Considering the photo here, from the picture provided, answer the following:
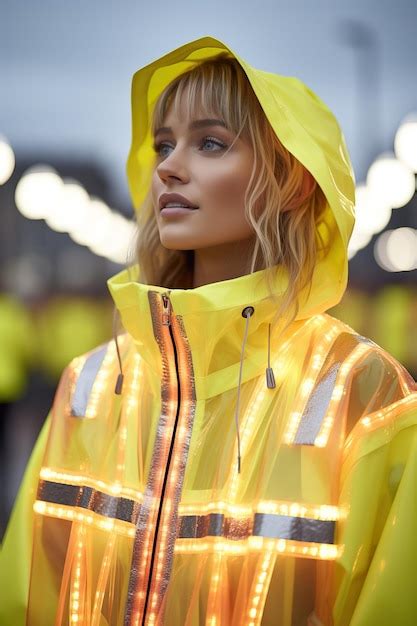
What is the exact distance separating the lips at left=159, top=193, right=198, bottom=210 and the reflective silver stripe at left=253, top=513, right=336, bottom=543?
0.73m

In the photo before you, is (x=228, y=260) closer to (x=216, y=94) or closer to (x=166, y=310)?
(x=166, y=310)

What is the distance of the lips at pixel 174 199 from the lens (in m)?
2.09

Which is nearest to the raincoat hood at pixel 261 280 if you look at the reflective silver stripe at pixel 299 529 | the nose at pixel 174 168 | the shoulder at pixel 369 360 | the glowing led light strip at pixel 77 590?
the shoulder at pixel 369 360

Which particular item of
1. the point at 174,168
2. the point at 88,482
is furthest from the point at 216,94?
the point at 88,482

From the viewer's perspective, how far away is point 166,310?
2.01 metres

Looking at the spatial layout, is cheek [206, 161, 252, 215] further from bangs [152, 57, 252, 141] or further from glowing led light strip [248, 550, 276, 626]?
glowing led light strip [248, 550, 276, 626]

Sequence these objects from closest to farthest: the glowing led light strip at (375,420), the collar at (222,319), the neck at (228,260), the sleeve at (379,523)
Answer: the sleeve at (379,523) < the glowing led light strip at (375,420) < the collar at (222,319) < the neck at (228,260)

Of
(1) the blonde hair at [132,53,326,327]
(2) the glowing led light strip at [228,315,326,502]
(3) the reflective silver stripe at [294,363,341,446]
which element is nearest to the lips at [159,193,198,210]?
(1) the blonde hair at [132,53,326,327]

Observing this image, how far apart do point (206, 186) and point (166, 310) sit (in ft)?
1.02

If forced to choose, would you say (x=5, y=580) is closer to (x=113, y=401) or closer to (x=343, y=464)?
(x=113, y=401)

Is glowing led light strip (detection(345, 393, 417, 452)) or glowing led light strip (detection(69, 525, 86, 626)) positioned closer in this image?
glowing led light strip (detection(345, 393, 417, 452))

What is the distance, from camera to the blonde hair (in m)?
2.10

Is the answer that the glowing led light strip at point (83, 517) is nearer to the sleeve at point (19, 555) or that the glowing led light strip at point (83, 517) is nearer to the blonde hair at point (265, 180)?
the sleeve at point (19, 555)

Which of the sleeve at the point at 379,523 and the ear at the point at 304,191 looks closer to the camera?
the sleeve at the point at 379,523
